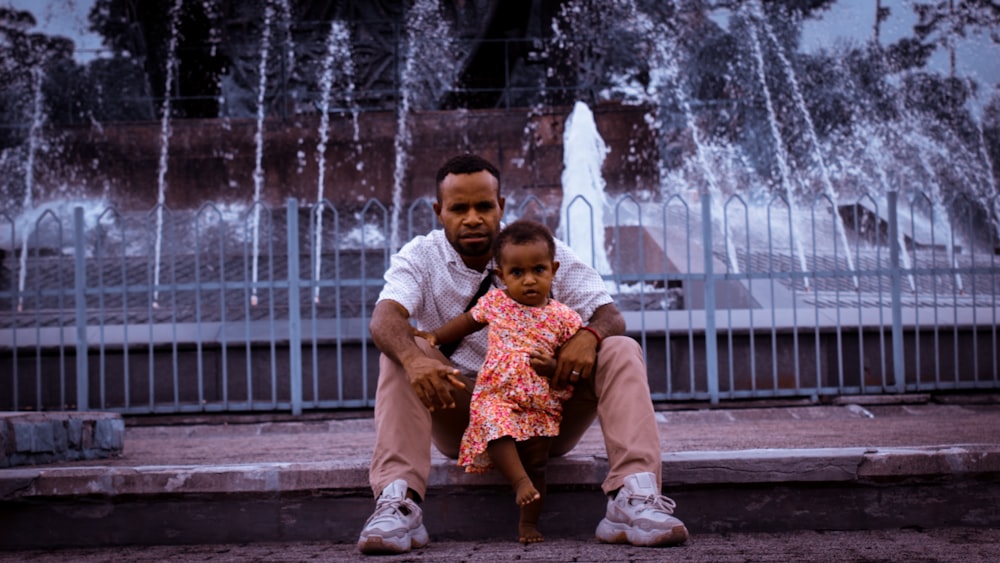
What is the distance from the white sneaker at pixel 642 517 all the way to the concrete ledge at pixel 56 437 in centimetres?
270

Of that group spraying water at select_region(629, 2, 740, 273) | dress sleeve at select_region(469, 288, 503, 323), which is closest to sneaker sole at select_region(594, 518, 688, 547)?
dress sleeve at select_region(469, 288, 503, 323)

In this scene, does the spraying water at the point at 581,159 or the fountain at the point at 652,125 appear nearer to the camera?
the spraying water at the point at 581,159

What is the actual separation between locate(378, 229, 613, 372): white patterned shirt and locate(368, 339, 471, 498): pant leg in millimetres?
318

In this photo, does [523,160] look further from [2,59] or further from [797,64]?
[2,59]

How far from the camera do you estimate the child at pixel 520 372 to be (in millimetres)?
3016

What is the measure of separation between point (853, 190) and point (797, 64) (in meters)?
3.43

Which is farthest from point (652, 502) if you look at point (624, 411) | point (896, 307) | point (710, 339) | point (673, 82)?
point (673, 82)

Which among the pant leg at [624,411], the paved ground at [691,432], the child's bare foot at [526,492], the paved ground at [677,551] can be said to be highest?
the pant leg at [624,411]

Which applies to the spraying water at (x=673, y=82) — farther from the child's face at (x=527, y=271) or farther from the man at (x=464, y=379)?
the child's face at (x=527, y=271)

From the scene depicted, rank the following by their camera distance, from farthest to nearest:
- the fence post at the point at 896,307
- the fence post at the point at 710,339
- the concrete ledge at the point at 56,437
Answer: the fence post at the point at 896,307 < the fence post at the point at 710,339 < the concrete ledge at the point at 56,437

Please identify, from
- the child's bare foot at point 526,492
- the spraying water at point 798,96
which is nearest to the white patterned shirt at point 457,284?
the child's bare foot at point 526,492

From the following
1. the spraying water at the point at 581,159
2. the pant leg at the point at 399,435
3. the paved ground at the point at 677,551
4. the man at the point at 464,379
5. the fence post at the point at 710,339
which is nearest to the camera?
the paved ground at the point at 677,551

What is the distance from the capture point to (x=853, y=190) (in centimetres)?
1978

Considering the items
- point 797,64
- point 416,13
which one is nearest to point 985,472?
point 416,13
